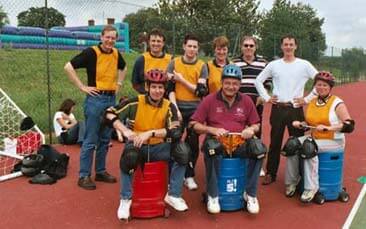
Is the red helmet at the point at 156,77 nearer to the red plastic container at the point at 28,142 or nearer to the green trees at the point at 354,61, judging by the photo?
the red plastic container at the point at 28,142

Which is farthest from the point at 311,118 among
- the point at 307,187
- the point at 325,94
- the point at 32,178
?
the point at 32,178

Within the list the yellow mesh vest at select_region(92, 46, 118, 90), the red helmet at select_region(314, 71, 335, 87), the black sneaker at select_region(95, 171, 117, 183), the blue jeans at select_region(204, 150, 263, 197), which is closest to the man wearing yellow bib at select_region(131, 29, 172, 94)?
the yellow mesh vest at select_region(92, 46, 118, 90)

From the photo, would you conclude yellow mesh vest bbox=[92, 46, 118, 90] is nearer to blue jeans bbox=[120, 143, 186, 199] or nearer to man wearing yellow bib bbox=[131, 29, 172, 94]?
man wearing yellow bib bbox=[131, 29, 172, 94]

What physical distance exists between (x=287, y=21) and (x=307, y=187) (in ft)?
89.2

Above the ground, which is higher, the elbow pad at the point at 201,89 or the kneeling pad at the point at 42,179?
the elbow pad at the point at 201,89

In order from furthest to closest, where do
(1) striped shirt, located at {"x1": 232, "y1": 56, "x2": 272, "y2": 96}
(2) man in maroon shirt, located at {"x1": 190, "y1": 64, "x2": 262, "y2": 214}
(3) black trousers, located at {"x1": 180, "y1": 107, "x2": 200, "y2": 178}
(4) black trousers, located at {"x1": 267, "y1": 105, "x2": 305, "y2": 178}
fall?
(1) striped shirt, located at {"x1": 232, "y1": 56, "x2": 272, "y2": 96}
(4) black trousers, located at {"x1": 267, "y1": 105, "x2": 305, "y2": 178}
(3) black trousers, located at {"x1": 180, "y1": 107, "x2": 200, "y2": 178}
(2) man in maroon shirt, located at {"x1": 190, "y1": 64, "x2": 262, "y2": 214}

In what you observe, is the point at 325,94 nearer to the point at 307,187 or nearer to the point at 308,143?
the point at 308,143

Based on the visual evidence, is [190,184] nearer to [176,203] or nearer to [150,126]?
[176,203]

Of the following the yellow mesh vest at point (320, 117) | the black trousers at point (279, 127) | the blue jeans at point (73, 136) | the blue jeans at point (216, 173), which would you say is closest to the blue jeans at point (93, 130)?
the blue jeans at point (216, 173)

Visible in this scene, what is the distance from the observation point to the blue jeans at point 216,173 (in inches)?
198

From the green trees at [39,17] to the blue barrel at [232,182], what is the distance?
5417 mm

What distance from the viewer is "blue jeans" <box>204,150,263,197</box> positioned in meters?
5.02

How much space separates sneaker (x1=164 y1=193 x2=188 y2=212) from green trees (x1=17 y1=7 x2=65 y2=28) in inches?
207

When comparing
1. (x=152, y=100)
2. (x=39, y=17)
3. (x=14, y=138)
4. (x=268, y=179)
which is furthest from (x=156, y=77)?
(x=39, y=17)
